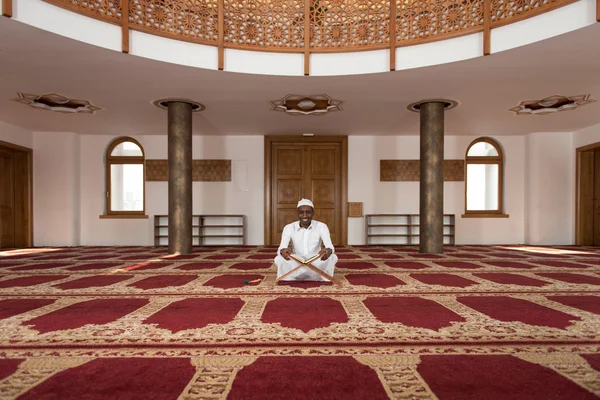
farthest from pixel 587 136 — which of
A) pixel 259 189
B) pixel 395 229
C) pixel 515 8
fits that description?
pixel 259 189

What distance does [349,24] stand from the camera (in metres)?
4.70

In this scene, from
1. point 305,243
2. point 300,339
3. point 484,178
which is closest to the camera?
point 300,339

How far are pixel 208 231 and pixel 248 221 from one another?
994 mm

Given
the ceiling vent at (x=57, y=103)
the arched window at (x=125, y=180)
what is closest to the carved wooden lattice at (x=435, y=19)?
the ceiling vent at (x=57, y=103)

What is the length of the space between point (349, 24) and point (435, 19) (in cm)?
113

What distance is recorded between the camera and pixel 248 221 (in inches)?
322

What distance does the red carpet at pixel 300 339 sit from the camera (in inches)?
49.8

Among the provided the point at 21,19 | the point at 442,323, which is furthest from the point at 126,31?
the point at 442,323

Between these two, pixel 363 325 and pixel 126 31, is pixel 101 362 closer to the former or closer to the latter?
pixel 363 325

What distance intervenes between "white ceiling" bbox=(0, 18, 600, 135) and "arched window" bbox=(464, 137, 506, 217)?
74 centimetres

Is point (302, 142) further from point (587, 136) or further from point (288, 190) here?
point (587, 136)

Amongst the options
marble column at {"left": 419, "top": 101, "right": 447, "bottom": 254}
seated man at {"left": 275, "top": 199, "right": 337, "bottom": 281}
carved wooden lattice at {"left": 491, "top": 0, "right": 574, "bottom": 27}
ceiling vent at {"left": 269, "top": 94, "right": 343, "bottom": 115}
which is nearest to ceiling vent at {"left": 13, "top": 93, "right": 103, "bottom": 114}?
ceiling vent at {"left": 269, "top": 94, "right": 343, "bottom": 115}

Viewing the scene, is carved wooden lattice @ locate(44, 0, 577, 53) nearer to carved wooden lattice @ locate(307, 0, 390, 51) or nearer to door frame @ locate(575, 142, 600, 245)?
carved wooden lattice @ locate(307, 0, 390, 51)

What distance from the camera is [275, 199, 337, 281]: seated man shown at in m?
3.27
